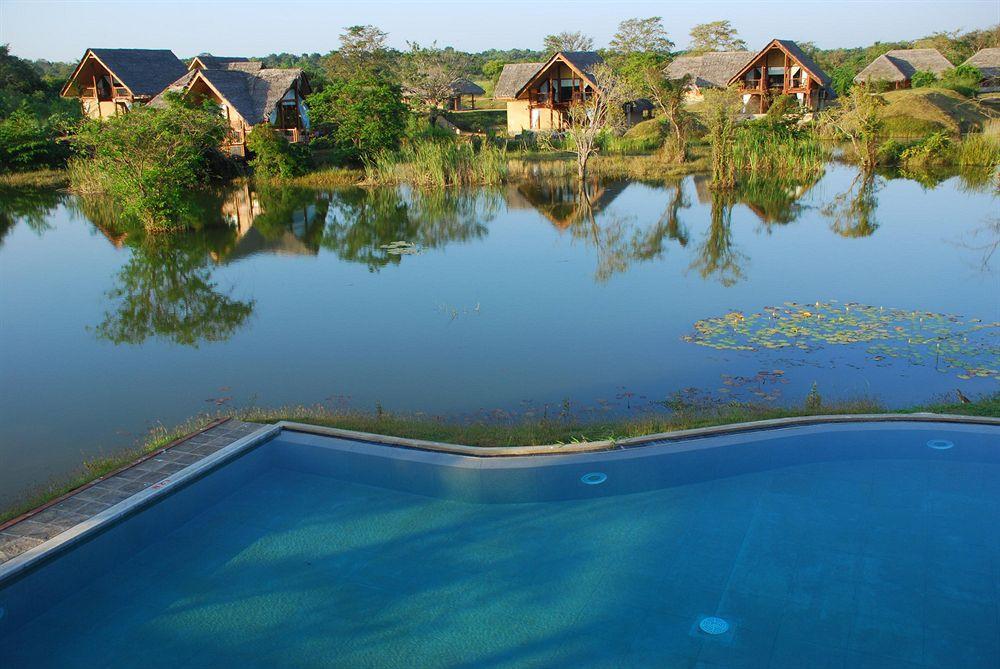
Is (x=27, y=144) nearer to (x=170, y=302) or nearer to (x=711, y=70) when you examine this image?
(x=170, y=302)

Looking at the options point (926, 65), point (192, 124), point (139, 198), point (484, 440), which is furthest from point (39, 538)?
point (926, 65)

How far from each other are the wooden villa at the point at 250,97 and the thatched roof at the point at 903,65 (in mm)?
24087

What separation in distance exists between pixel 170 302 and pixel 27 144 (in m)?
15.9

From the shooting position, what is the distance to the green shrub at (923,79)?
1310 inches

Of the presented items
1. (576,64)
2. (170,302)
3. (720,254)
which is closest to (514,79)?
(576,64)

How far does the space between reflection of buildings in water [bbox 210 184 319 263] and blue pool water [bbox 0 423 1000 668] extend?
8.27 metres

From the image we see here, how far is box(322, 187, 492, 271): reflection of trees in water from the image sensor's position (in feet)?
42.6

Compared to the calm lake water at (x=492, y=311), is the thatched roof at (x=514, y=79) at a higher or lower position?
higher

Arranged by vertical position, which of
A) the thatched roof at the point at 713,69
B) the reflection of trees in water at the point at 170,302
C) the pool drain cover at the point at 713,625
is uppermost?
the thatched roof at the point at 713,69

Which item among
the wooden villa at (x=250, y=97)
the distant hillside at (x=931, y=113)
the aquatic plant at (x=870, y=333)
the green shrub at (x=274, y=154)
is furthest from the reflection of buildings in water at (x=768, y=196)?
the wooden villa at (x=250, y=97)

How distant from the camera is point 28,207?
1784cm

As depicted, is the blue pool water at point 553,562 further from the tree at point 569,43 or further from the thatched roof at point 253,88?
the tree at point 569,43

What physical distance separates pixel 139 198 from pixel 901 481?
1317cm

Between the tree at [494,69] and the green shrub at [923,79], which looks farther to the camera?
the tree at [494,69]
